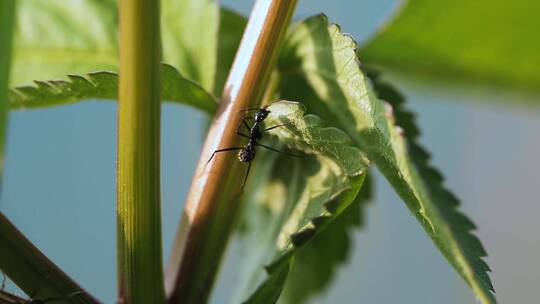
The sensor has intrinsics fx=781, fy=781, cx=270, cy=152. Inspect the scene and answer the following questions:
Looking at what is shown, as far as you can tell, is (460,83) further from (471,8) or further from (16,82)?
(16,82)

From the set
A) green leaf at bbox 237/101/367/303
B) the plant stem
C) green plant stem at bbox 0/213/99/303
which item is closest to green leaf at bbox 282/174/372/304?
green leaf at bbox 237/101/367/303

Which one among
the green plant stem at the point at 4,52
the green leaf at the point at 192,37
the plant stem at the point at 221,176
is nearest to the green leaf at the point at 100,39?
the green leaf at the point at 192,37

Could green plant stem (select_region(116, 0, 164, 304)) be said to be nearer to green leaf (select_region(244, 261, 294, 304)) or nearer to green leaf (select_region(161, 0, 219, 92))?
green leaf (select_region(244, 261, 294, 304))

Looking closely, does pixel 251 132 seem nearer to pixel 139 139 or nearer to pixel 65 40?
pixel 139 139

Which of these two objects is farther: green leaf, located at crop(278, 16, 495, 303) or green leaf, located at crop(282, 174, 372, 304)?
green leaf, located at crop(282, 174, 372, 304)

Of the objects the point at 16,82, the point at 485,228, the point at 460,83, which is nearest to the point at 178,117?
the point at 485,228

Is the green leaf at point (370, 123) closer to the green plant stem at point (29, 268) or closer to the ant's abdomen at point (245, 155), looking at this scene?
the ant's abdomen at point (245, 155)
